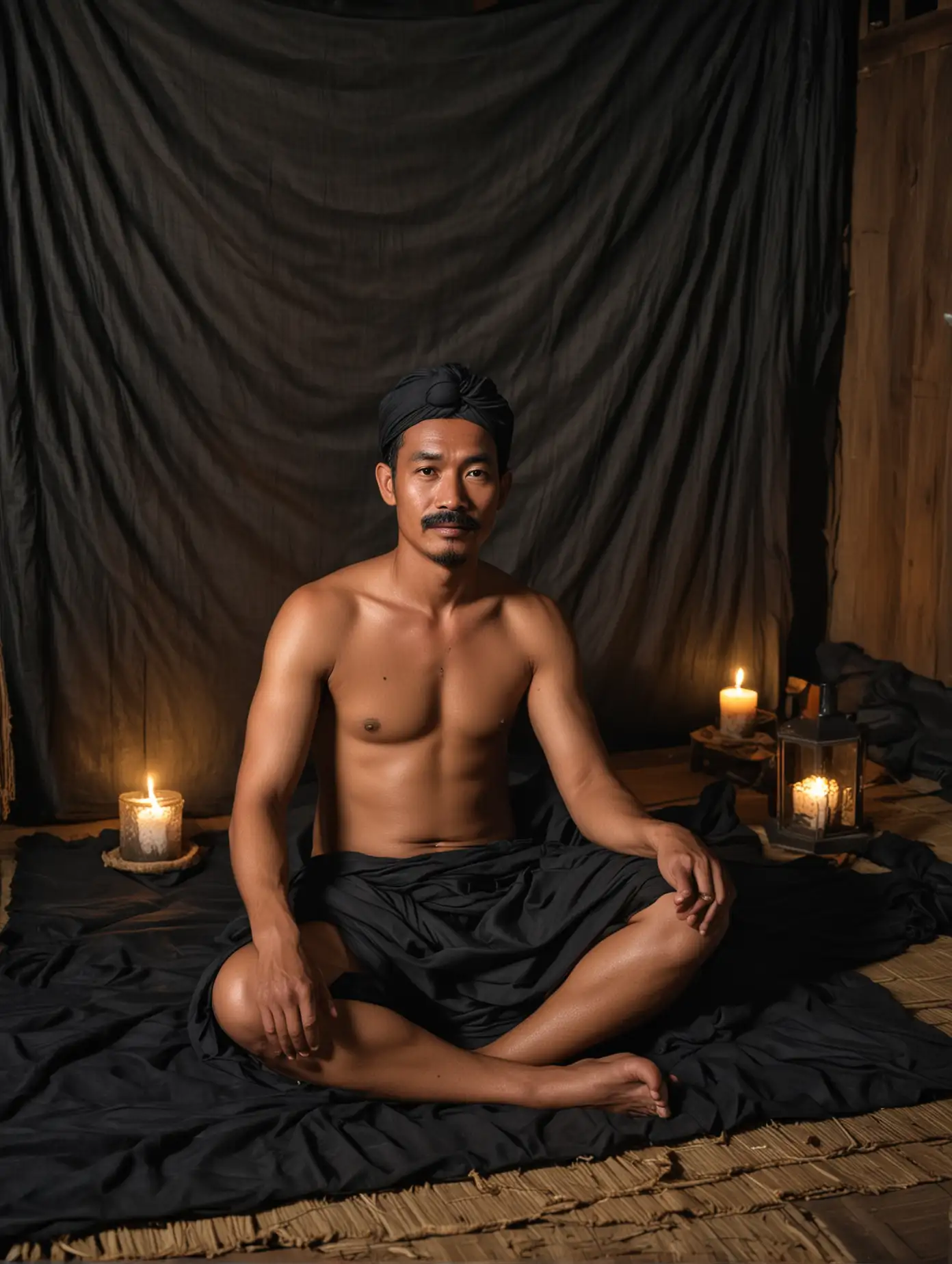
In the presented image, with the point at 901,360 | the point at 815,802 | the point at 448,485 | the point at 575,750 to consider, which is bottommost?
the point at 815,802

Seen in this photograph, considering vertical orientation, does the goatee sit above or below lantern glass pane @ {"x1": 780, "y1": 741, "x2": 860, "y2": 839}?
above

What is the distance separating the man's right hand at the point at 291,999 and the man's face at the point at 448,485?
793 mm

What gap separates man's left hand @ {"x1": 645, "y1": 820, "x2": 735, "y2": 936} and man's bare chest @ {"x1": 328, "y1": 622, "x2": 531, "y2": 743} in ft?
1.64

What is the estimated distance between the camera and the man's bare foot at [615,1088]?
2.49 metres

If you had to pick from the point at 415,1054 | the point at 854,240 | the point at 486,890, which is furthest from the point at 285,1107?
the point at 854,240

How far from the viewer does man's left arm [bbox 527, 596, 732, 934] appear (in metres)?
2.75

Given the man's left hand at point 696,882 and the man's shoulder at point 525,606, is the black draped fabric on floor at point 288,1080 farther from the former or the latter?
the man's shoulder at point 525,606

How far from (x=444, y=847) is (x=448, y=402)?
2.92 feet

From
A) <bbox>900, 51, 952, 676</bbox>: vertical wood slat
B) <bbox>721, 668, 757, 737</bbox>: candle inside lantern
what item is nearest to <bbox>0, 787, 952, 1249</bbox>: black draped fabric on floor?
<bbox>721, 668, 757, 737</bbox>: candle inside lantern

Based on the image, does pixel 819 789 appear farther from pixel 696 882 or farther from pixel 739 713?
pixel 696 882

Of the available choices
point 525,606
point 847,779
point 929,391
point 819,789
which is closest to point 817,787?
point 819,789

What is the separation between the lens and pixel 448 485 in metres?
2.69

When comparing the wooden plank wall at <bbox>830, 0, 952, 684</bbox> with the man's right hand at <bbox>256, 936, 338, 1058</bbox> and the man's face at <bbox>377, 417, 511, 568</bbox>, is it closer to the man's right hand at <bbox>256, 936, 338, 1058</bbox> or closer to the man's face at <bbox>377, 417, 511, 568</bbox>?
the man's face at <bbox>377, 417, 511, 568</bbox>

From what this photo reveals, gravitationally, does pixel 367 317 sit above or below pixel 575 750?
above
